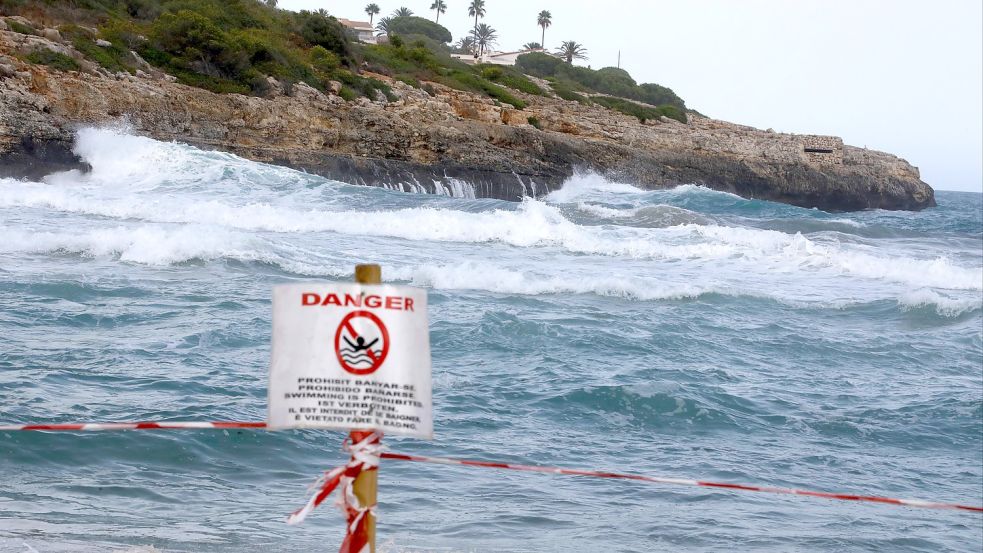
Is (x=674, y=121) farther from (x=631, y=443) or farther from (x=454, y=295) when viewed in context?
(x=631, y=443)

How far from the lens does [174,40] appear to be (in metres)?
32.4

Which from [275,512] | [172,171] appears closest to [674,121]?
[172,171]

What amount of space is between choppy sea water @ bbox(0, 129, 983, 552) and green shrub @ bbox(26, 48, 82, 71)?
28.2ft

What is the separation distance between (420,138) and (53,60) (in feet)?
38.1

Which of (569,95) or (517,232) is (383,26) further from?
(517,232)

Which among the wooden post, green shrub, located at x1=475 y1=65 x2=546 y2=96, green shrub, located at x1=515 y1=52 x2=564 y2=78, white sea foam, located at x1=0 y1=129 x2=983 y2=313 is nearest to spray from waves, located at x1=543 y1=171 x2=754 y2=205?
white sea foam, located at x1=0 y1=129 x2=983 y2=313

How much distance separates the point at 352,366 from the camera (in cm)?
272

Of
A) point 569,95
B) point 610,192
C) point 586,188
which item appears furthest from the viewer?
point 569,95

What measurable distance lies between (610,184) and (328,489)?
3690 centimetres

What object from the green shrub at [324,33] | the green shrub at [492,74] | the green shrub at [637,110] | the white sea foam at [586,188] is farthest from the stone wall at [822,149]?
the green shrub at [324,33]

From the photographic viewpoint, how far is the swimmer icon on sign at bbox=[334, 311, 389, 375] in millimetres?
2725

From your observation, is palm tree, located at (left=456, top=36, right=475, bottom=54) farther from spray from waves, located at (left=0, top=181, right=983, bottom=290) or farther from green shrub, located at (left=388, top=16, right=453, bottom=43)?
spray from waves, located at (left=0, top=181, right=983, bottom=290)

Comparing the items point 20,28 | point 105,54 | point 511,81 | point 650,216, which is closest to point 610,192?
point 511,81

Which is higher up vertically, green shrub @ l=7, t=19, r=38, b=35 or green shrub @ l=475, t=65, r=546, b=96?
green shrub @ l=475, t=65, r=546, b=96
